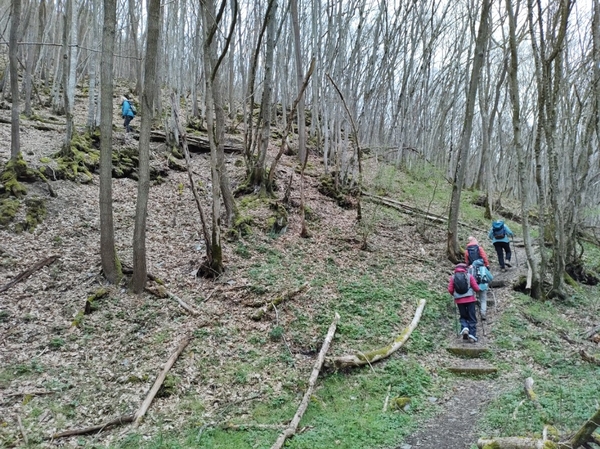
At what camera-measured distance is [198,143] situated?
17219 millimetres

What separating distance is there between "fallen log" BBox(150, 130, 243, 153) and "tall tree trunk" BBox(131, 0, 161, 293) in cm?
961

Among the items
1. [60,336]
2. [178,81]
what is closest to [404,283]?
[60,336]

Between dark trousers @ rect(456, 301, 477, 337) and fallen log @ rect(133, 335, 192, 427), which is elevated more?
dark trousers @ rect(456, 301, 477, 337)

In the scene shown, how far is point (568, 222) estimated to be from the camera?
10.5 m

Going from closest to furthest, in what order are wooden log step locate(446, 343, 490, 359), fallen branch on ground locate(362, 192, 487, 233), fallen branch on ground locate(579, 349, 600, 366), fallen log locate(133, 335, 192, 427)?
fallen log locate(133, 335, 192, 427) < fallen branch on ground locate(579, 349, 600, 366) < wooden log step locate(446, 343, 490, 359) < fallen branch on ground locate(362, 192, 487, 233)

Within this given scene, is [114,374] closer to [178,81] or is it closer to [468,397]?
[468,397]

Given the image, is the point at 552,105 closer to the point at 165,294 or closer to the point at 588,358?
the point at 588,358

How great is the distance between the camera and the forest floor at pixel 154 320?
5.30m

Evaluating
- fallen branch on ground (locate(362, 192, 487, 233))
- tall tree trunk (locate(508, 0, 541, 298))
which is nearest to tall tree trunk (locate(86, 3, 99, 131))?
fallen branch on ground (locate(362, 192, 487, 233))

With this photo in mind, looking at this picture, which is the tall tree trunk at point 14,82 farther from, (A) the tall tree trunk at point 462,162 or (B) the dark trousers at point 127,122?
(A) the tall tree trunk at point 462,162

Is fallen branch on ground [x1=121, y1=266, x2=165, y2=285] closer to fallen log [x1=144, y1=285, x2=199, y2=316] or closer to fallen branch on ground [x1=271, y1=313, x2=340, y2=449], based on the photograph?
fallen log [x1=144, y1=285, x2=199, y2=316]

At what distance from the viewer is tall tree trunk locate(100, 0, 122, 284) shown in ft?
24.9

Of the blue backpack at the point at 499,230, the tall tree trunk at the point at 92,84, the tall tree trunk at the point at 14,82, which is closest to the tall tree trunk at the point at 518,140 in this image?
the blue backpack at the point at 499,230

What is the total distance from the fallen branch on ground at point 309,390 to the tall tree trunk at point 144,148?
3772 mm
